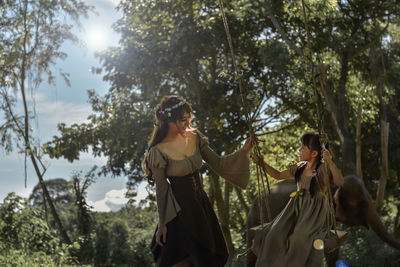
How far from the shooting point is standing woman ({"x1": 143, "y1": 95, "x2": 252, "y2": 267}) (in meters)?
4.11

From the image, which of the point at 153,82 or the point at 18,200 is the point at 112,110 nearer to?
the point at 153,82

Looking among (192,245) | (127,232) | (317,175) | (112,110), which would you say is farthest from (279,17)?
(192,245)

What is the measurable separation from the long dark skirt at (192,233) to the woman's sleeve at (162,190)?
0.05m

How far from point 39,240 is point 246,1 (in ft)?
20.2

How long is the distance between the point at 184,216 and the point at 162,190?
0.25m

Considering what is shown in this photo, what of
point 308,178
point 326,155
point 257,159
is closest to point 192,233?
point 257,159

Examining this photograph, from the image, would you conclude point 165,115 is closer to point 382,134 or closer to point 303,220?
point 303,220

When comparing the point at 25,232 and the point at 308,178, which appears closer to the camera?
the point at 308,178

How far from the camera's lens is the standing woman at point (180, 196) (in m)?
4.11

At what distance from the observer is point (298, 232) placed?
15.4 ft

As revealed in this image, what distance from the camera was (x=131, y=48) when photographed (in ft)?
38.1

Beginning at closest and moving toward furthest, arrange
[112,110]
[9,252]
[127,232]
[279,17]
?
[9,252] < [279,17] < [112,110] < [127,232]

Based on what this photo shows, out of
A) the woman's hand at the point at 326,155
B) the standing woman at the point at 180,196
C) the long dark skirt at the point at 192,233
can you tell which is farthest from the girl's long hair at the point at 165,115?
the woman's hand at the point at 326,155

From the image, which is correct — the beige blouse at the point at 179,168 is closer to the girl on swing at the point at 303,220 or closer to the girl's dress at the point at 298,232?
the girl on swing at the point at 303,220
